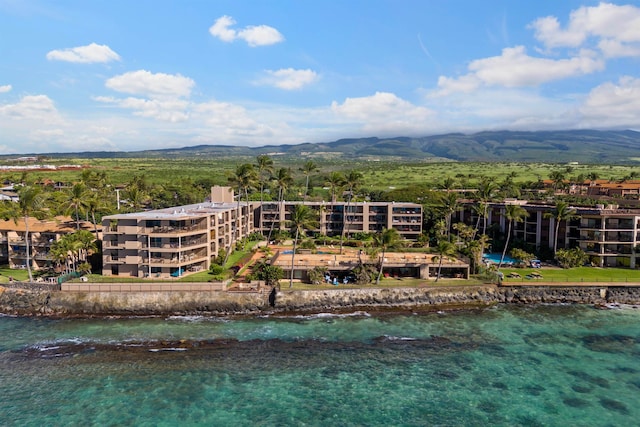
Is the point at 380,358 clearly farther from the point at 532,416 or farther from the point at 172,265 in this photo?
the point at 172,265

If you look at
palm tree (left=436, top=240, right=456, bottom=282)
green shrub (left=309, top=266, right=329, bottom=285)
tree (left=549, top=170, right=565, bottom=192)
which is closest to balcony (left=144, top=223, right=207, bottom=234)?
green shrub (left=309, top=266, right=329, bottom=285)

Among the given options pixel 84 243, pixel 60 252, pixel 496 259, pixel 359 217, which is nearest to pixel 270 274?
pixel 84 243

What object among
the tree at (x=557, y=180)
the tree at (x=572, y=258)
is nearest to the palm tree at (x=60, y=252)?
the tree at (x=572, y=258)

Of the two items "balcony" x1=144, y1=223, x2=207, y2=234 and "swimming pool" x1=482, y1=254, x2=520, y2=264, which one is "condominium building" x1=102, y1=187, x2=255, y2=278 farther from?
"swimming pool" x1=482, y1=254, x2=520, y2=264

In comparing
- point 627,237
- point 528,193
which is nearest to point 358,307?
point 627,237

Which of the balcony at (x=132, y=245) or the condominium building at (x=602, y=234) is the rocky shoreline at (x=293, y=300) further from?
the condominium building at (x=602, y=234)

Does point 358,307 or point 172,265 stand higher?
point 172,265

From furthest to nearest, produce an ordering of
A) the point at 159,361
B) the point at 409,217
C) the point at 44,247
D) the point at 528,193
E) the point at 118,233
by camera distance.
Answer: the point at 528,193 < the point at 409,217 < the point at 44,247 < the point at 118,233 < the point at 159,361
